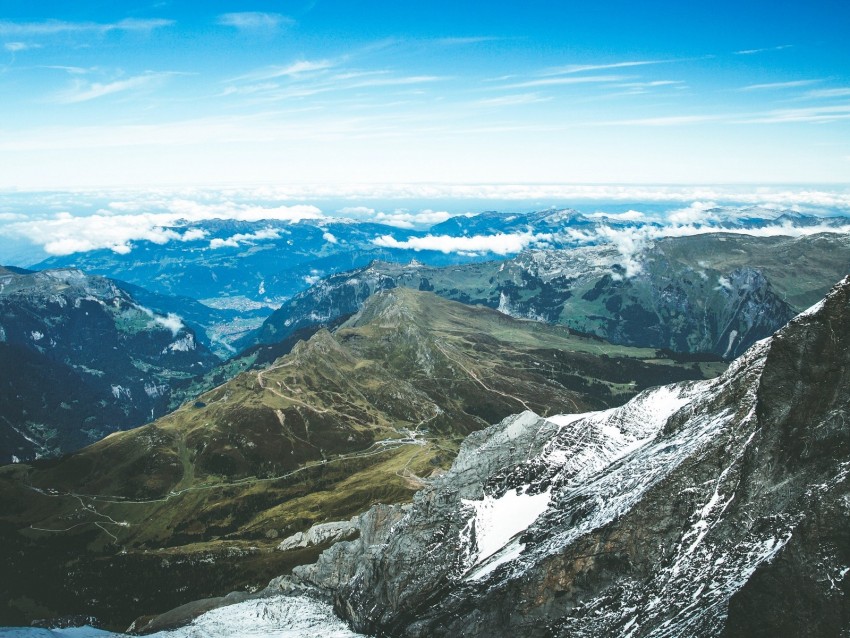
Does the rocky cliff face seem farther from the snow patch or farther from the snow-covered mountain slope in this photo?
the snow-covered mountain slope

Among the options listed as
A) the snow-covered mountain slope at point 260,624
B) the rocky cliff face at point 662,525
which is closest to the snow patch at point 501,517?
the rocky cliff face at point 662,525

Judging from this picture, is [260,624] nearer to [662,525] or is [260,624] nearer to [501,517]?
[501,517]

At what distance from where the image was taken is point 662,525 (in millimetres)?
60281

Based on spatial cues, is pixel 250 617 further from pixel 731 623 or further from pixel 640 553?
pixel 731 623

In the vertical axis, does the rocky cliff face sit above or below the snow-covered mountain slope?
above

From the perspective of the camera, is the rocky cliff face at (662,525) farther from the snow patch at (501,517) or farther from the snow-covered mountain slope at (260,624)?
the snow-covered mountain slope at (260,624)

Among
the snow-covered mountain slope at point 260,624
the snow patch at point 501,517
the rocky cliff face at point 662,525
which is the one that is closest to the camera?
the rocky cliff face at point 662,525

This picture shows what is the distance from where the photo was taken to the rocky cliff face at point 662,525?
4728 cm

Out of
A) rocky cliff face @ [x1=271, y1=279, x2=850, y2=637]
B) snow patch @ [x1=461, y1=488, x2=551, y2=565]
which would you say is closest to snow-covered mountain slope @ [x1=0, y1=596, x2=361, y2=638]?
rocky cliff face @ [x1=271, y1=279, x2=850, y2=637]

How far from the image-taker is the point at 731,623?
47500 millimetres

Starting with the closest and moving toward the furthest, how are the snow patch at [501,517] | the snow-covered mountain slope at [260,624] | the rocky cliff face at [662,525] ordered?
the rocky cliff face at [662,525] < the snow patch at [501,517] < the snow-covered mountain slope at [260,624]

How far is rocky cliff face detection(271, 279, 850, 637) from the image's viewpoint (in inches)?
1861

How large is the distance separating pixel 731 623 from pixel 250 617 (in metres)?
96.4

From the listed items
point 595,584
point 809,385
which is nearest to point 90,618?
point 595,584
